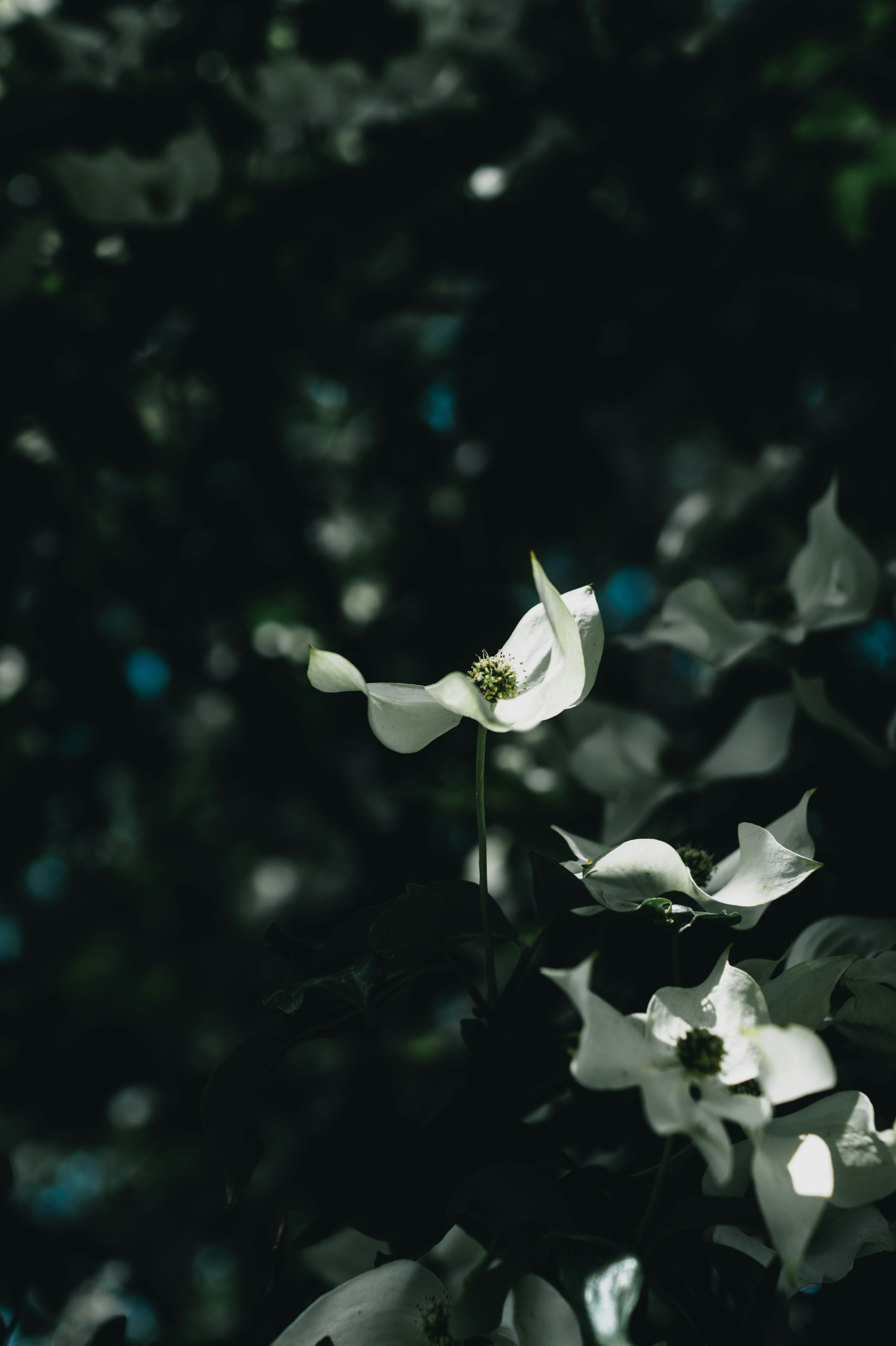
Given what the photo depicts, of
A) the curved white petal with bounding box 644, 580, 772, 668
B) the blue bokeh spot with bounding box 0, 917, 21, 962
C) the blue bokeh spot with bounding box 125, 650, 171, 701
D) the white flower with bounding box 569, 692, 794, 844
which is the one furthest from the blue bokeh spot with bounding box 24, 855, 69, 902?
the curved white petal with bounding box 644, 580, 772, 668

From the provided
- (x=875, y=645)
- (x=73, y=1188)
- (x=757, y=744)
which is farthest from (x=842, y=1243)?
(x=73, y=1188)

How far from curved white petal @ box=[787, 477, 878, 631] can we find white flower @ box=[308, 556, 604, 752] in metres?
0.31

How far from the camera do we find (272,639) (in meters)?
1.26

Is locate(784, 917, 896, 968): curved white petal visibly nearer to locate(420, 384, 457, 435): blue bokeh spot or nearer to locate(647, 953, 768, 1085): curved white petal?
locate(647, 953, 768, 1085): curved white petal

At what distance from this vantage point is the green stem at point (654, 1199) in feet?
1.06

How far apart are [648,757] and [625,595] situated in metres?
0.76

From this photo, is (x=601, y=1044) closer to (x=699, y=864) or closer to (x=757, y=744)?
(x=699, y=864)

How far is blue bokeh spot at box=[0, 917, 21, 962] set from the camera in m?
1.51

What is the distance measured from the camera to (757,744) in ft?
2.14

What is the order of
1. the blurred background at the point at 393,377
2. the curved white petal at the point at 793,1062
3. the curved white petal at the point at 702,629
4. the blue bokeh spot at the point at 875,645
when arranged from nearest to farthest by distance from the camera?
1. the curved white petal at the point at 793,1062
2. the curved white petal at the point at 702,629
3. the blue bokeh spot at the point at 875,645
4. the blurred background at the point at 393,377

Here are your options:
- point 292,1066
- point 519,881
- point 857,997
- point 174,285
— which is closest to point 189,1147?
point 292,1066

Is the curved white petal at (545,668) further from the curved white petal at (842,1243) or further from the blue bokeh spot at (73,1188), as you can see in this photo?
the blue bokeh spot at (73,1188)

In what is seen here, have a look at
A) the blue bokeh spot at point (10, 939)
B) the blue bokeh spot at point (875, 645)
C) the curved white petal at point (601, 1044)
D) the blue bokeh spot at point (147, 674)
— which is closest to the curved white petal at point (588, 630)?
the curved white petal at point (601, 1044)

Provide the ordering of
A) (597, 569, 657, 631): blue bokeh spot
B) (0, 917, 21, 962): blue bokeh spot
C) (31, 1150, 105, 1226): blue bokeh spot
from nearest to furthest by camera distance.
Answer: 1. (597, 569, 657, 631): blue bokeh spot
2. (0, 917, 21, 962): blue bokeh spot
3. (31, 1150, 105, 1226): blue bokeh spot
